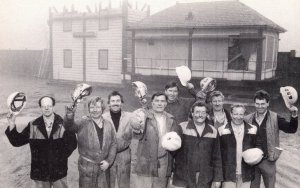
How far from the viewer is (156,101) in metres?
4.40

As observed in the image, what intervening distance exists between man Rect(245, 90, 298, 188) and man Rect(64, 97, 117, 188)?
2125 mm

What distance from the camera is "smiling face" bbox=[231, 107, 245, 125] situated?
4262 millimetres

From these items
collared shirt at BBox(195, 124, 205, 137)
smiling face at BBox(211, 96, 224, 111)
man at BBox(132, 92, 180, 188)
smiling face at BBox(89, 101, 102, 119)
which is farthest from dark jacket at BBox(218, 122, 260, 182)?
smiling face at BBox(89, 101, 102, 119)

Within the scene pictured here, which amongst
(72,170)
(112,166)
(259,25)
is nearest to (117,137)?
(112,166)

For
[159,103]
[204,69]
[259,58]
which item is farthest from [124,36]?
[159,103]

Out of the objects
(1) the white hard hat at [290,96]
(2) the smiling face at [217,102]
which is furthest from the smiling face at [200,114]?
(1) the white hard hat at [290,96]

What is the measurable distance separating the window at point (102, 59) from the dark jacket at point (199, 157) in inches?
722

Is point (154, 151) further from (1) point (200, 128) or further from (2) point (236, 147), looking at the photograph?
(2) point (236, 147)

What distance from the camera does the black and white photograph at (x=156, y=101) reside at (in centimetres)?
414

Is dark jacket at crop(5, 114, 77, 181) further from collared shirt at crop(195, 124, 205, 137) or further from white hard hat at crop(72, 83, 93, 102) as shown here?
collared shirt at crop(195, 124, 205, 137)

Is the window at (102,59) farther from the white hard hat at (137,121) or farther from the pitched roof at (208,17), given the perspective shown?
the white hard hat at (137,121)

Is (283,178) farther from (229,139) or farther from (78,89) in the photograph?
(78,89)

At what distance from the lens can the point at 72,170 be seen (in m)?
6.84

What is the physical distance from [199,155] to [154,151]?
2.15 feet
